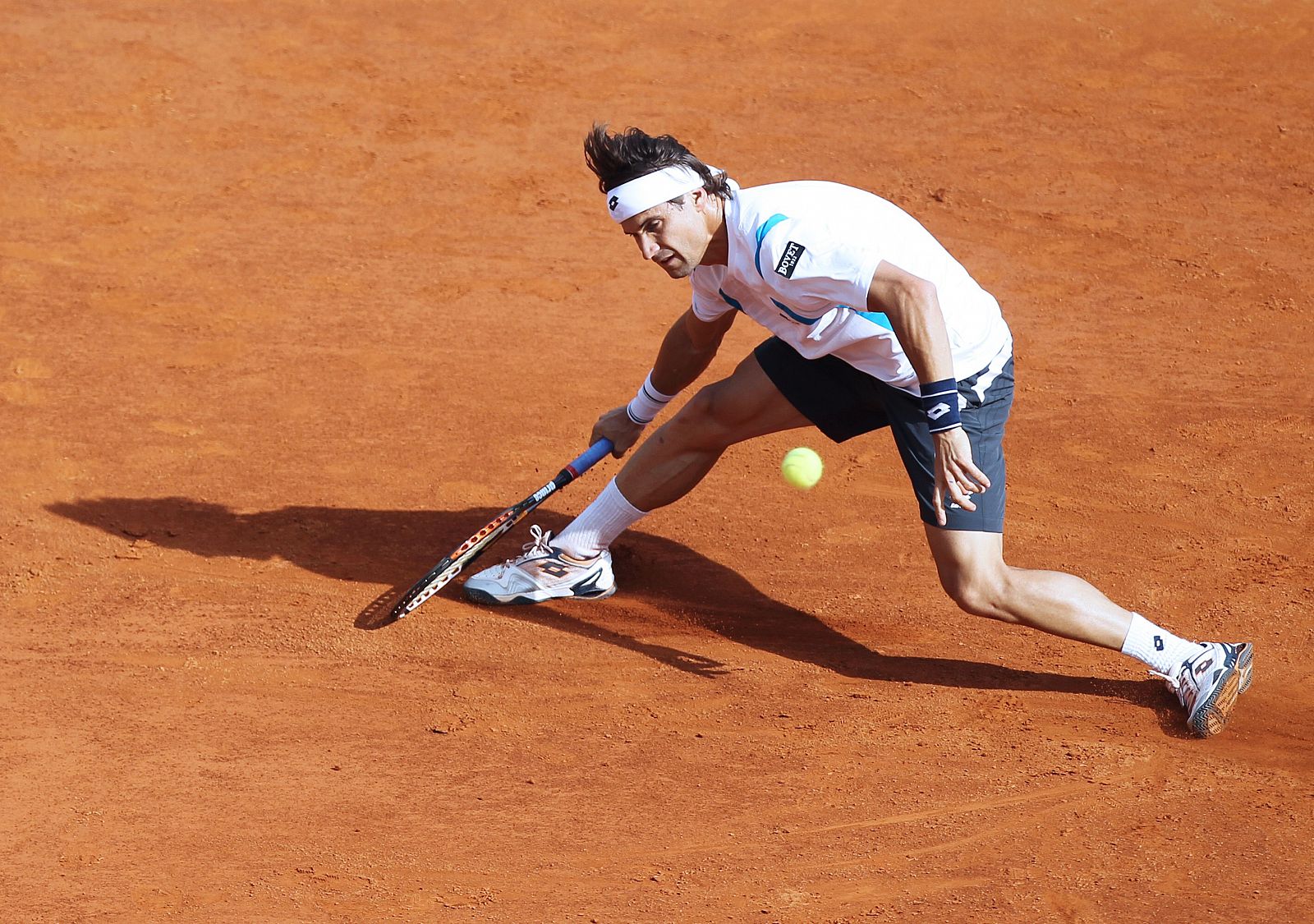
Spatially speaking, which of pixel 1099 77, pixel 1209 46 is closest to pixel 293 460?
pixel 1099 77

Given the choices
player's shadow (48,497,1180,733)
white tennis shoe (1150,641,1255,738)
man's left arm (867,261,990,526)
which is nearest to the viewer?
man's left arm (867,261,990,526)

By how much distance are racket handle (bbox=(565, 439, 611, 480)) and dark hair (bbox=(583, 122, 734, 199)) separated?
4.41 ft

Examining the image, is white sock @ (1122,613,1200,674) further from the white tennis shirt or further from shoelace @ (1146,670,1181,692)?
the white tennis shirt

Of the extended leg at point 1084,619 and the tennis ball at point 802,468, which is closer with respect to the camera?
the extended leg at point 1084,619

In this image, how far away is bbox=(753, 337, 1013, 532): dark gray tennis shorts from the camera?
4.48m

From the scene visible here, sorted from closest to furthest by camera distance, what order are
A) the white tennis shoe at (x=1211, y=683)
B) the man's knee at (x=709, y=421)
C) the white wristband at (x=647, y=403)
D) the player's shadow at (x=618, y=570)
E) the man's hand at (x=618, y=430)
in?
the white tennis shoe at (x=1211, y=683) < the player's shadow at (x=618, y=570) < the man's knee at (x=709, y=421) < the white wristband at (x=647, y=403) < the man's hand at (x=618, y=430)

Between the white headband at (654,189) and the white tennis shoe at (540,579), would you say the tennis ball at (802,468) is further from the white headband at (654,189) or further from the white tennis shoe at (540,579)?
the white headband at (654,189)

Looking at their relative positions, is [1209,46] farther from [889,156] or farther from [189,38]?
[189,38]

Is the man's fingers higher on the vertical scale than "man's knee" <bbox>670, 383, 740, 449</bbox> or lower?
higher

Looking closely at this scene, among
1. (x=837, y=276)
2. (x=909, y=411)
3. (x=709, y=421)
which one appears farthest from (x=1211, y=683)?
(x=709, y=421)

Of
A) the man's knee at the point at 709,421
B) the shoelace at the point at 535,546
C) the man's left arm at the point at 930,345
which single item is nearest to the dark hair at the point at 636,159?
the man's left arm at the point at 930,345

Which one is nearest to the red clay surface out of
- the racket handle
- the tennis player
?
the tennis player

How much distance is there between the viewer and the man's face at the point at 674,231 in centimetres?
427

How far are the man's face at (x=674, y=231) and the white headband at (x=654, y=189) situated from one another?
0.02 metres
